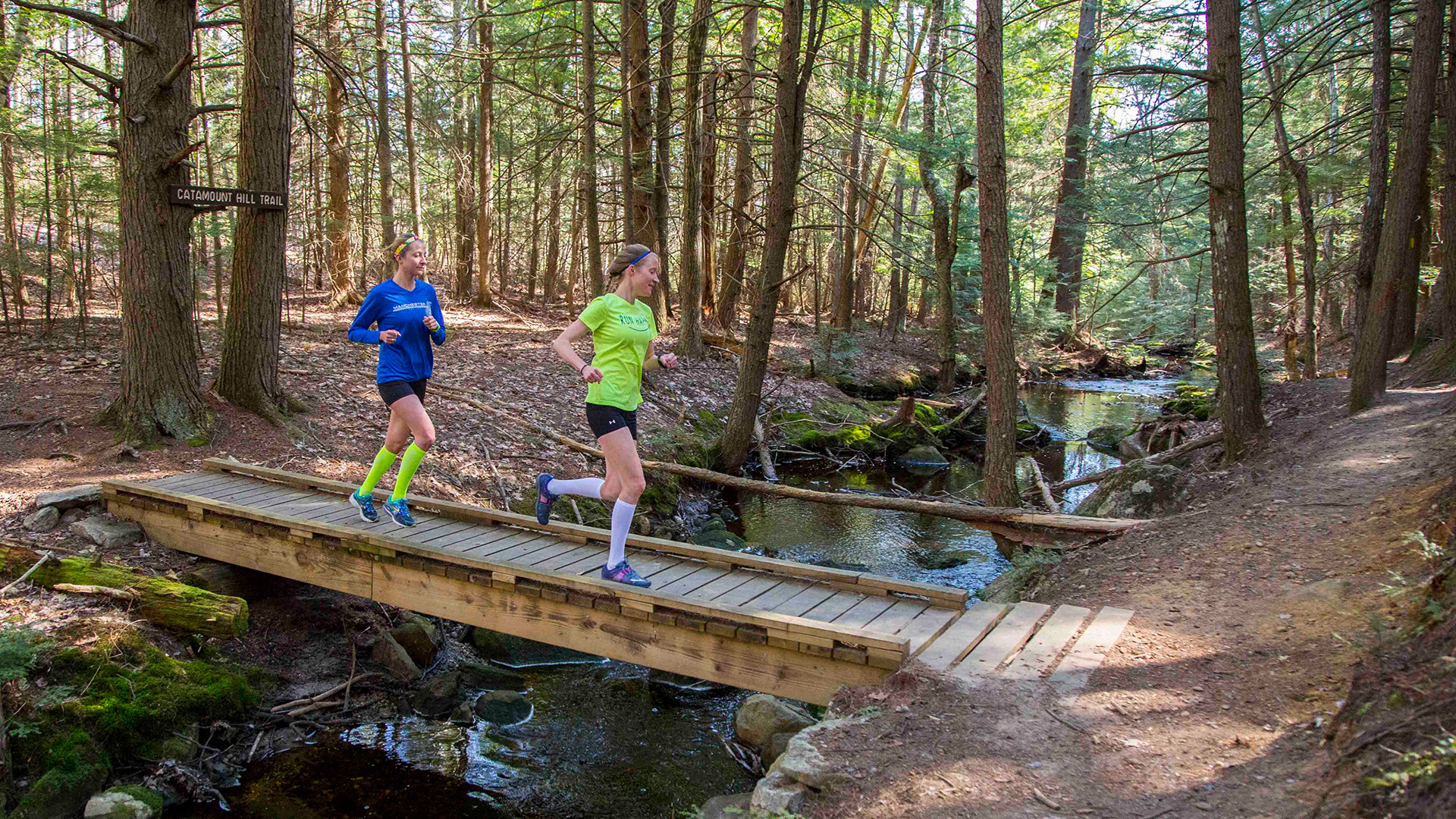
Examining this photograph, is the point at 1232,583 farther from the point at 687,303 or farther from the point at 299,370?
the point at 687,303

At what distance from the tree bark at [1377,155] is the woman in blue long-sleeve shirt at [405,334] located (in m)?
10.9

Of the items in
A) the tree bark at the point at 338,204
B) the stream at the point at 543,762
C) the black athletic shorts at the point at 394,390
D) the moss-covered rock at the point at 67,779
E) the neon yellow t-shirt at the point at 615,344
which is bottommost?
the stream at the point at 543,762

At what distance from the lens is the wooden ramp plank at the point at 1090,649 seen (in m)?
4.43

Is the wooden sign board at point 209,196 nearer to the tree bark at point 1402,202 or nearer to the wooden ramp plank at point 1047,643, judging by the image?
the wooden ramp plank at point 1047,643

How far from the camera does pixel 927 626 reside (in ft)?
17.5

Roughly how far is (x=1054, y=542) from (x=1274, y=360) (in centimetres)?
1902

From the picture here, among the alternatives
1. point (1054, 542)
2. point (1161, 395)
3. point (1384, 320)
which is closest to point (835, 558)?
point (1054, 542)

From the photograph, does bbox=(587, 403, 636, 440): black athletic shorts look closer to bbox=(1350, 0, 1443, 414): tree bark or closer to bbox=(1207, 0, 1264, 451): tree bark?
bbox=(1207, 0, 1264, 451): tree bark

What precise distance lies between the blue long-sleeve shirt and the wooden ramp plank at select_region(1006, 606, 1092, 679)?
4502 mm

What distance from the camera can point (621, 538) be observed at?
5824 mm

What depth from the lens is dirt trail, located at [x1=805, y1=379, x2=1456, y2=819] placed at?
3.44m

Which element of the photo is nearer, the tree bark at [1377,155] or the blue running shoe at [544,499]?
the blue running shoe at [544,499]

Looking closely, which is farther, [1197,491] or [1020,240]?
[1020,240]

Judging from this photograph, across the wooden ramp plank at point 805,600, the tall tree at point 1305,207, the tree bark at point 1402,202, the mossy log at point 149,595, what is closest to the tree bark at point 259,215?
the mossy log at point 149,595
